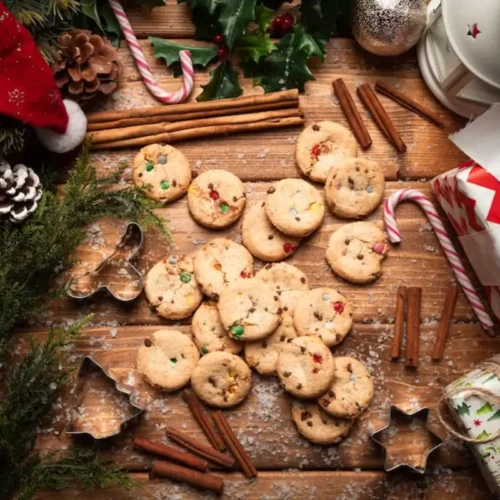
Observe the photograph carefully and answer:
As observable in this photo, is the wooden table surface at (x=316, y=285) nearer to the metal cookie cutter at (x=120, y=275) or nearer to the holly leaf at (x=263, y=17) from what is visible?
the metal cookie cutter at (x=120, y=275)

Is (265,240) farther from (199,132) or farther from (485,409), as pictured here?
(485,409)

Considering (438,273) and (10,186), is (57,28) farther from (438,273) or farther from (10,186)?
(438,273)

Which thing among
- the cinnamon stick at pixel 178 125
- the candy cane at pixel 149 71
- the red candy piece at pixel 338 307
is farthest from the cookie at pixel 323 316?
the candy cane at pixel 149 71

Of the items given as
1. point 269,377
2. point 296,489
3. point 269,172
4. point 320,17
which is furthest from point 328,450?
point 320,17

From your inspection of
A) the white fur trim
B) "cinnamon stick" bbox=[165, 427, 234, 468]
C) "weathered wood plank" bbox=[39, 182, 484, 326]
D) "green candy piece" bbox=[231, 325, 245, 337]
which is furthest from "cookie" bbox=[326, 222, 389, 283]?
the white fur trim

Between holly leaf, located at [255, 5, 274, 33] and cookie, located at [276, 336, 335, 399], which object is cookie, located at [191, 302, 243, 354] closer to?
cookie, located at [276, 336, 335, 399]

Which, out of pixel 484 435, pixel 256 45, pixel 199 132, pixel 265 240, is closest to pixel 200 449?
pixel 265 240
